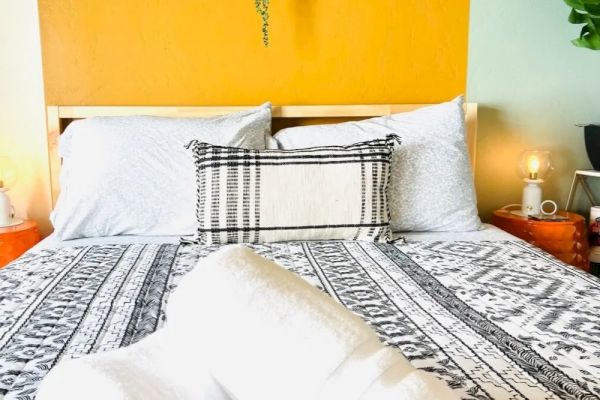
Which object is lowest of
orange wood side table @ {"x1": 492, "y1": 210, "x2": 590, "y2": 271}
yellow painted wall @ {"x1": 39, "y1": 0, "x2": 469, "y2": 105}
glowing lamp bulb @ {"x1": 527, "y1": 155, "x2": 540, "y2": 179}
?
orange wood side table @ {"x1": 492, "y1": 210, "x2": 590, "y2": 271}

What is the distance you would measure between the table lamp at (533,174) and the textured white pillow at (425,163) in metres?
0.39

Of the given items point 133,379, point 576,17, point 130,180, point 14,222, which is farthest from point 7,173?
point 576,17

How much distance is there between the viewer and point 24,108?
244cm

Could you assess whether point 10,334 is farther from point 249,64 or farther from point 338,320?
point 249,64

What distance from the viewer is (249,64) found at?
246 cm

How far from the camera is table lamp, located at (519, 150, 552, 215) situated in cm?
242

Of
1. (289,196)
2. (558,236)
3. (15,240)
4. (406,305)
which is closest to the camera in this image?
(406,305)

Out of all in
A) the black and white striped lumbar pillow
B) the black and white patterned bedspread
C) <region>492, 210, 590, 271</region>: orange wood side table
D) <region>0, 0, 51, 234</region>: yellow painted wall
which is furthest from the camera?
<region>0, 0, 51, 234</region>: yellow painted wall

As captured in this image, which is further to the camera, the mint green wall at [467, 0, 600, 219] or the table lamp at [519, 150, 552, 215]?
the mint green wall at [467, 0, 600, 219]

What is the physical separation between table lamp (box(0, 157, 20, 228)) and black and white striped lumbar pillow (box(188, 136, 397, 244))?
80 cm

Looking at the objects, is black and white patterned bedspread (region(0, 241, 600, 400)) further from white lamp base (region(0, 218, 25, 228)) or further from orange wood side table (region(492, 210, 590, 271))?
white lamp base (region(0, 218, 25, 228))

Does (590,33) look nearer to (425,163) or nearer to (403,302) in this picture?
(425,163)

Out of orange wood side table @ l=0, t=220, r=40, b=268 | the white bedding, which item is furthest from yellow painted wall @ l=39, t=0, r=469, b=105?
the white bedding

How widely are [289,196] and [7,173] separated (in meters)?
1.14
